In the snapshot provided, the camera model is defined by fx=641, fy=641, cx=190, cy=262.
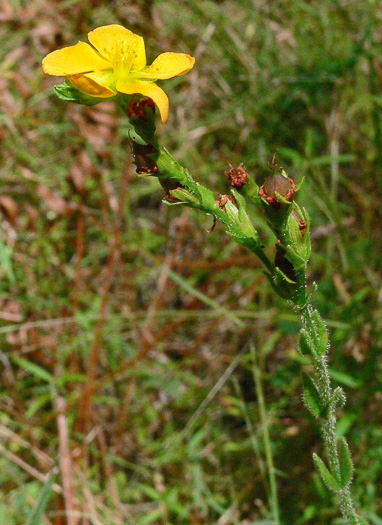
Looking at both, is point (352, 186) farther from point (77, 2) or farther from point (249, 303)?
point (77, 2)

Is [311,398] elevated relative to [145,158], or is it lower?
lower

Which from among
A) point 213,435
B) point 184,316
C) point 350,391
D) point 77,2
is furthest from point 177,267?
point 77,2

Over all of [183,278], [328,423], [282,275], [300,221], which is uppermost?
[300,221]

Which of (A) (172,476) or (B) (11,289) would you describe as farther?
(B) (11,289)

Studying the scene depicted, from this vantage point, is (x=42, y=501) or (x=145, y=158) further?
(x=42, y=501)

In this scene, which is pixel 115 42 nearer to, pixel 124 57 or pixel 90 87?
pixel 124 57

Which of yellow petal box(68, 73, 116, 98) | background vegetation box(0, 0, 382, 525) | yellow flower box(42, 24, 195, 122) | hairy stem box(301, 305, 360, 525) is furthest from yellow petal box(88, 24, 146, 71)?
background vegetation box(0, 0, 382, 525)

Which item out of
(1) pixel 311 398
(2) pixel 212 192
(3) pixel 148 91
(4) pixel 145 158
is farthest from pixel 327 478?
(3) pixel 148 91
